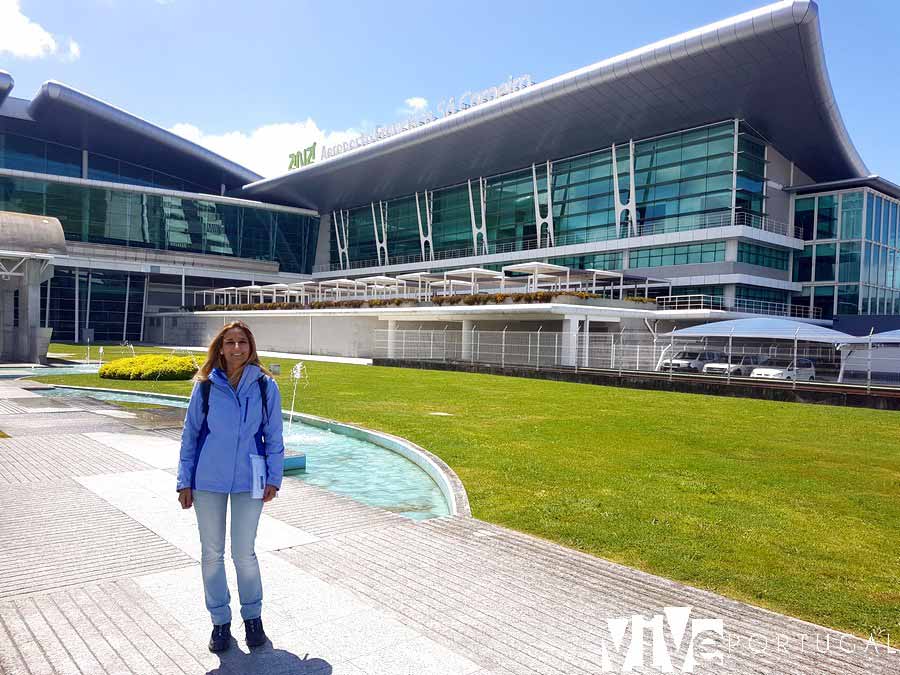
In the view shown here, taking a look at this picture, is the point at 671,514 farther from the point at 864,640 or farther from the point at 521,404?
the point at 521,404

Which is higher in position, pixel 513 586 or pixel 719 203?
pixel 719 203

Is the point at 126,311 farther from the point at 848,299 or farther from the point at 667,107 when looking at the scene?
the point at 848,299

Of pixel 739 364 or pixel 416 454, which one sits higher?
pixel 739 364

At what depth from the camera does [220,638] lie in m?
4.31

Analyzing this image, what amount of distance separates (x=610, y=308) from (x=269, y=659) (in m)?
33.5

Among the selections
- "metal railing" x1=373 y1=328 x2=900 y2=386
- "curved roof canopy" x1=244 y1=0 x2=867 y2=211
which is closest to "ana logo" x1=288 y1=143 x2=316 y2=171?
"curved roof canopy" x1=244 y1=0 x2=867 y2=211

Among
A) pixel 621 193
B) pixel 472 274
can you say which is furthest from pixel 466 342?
pixel 621 193

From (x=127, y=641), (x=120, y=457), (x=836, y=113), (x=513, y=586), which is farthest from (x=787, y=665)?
(x=836, y=113)

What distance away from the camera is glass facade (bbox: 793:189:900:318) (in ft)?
158

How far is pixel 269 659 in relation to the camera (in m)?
4.23

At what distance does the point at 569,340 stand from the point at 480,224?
30.4 metres

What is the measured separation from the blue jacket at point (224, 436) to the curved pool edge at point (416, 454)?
3.71 metres

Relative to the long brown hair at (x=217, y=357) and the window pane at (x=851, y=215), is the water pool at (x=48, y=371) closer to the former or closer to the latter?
the long brown hair at (x=217, y=357)

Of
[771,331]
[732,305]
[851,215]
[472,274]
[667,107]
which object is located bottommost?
[771,331]
